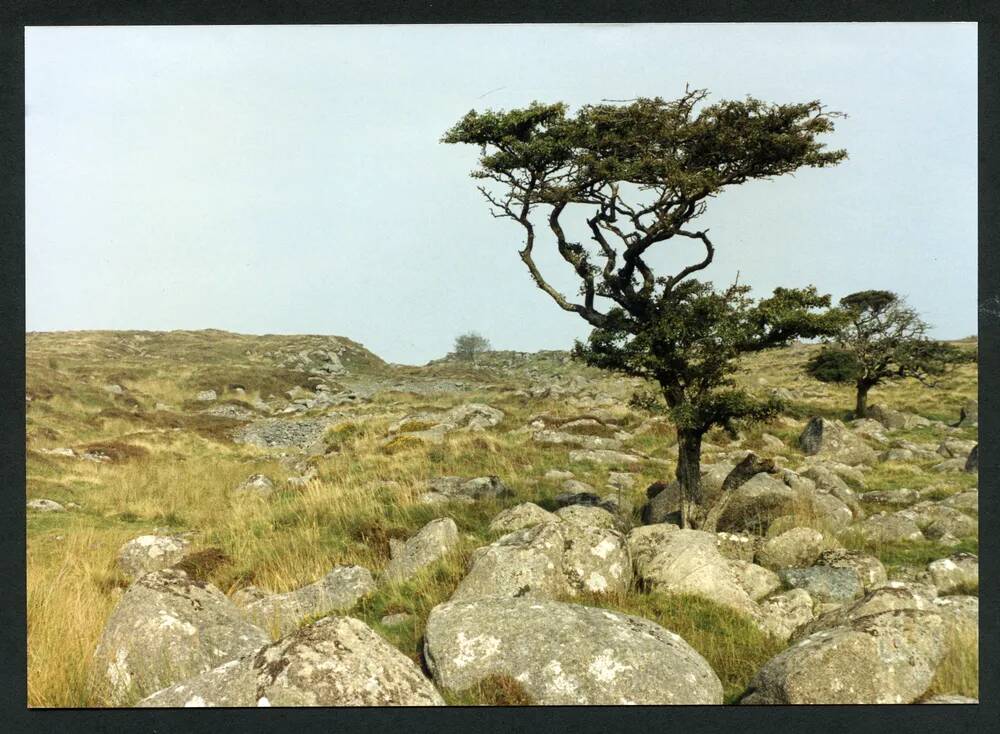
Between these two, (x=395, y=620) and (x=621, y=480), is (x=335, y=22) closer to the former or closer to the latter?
(x=395, y=620)

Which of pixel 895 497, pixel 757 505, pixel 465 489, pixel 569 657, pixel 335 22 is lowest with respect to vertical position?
pixel 895 497

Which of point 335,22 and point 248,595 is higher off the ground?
point 335,22

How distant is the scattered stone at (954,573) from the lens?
12.9m

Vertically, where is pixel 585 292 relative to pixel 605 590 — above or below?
above

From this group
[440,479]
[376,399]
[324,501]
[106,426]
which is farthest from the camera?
[376,399]

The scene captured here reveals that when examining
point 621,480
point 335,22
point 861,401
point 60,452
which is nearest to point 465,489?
point 621,480

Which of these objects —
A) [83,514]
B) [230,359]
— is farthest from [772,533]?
[230,359]

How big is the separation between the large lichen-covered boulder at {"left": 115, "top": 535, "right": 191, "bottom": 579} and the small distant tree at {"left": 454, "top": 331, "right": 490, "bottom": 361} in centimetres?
9978

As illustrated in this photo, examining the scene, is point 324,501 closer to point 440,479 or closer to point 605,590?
point 440,479

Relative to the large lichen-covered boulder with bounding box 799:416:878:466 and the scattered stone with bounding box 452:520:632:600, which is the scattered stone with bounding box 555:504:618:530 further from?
the large lichen-covered boulder with bounding box 799:416:878:466

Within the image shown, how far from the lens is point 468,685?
827 cm

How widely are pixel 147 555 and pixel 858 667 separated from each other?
37.6ft

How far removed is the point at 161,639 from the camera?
863 cm
